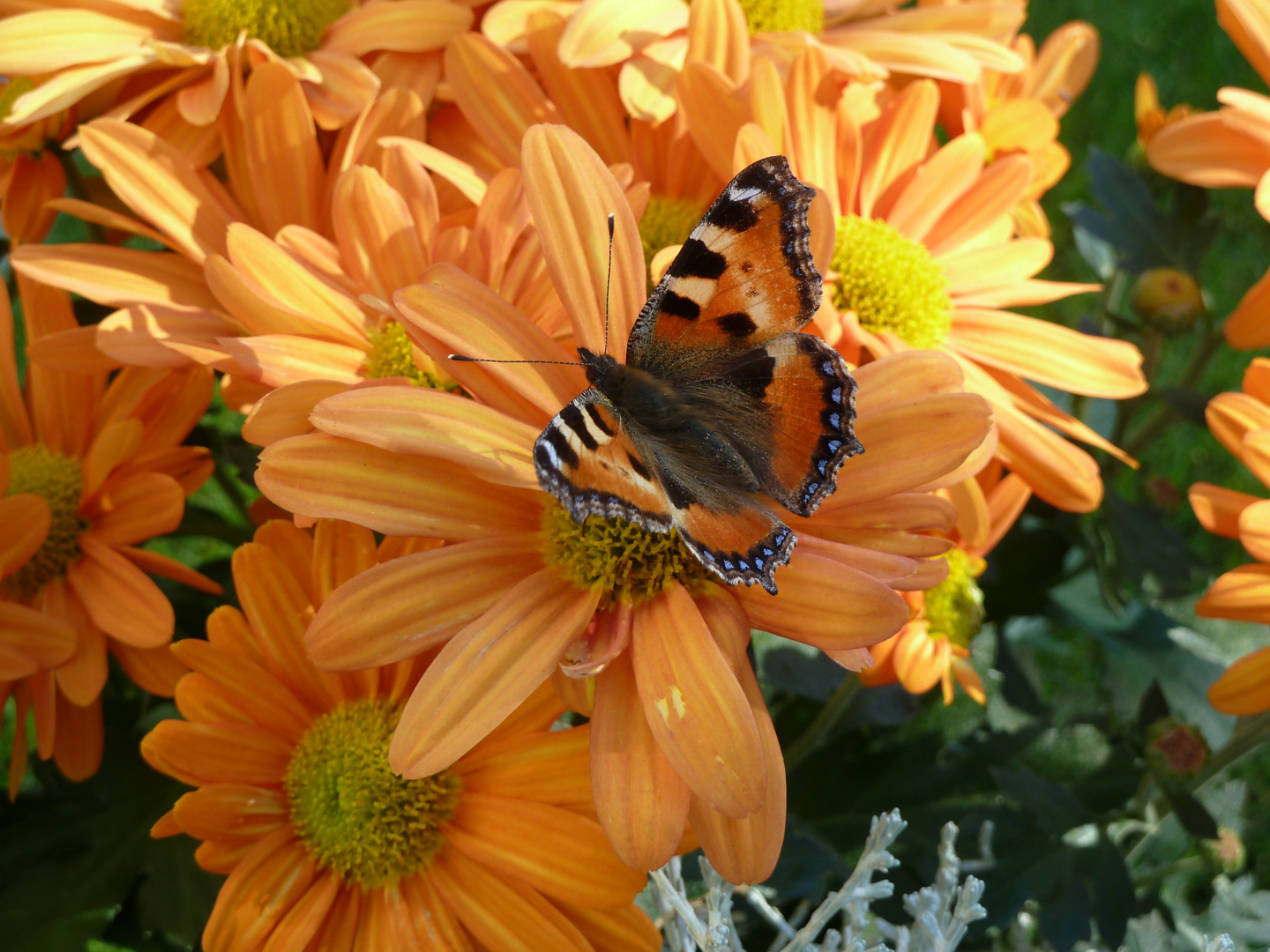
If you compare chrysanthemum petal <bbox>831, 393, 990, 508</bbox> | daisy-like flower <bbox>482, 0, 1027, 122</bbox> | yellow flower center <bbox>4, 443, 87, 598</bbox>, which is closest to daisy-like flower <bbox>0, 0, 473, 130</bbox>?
daisy-like flower <bbox>482, 0, 1027, 122</bbox>

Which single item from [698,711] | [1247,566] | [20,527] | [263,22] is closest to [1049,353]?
[1247,566]

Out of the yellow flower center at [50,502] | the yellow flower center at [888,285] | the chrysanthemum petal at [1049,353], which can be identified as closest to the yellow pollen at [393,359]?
the yellow flower center at [50,502]

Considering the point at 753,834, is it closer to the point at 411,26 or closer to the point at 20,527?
the point at 20,527

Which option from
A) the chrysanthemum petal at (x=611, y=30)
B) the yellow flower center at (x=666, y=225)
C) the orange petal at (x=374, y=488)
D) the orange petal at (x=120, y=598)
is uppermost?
the chrysanthemum petal at (x=611, y=30)

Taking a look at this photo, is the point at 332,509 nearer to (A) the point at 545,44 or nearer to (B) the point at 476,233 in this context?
(B) the point at 476,233

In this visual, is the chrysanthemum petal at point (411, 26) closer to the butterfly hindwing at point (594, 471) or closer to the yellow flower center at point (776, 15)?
the yellow flower center at point (776, 15)

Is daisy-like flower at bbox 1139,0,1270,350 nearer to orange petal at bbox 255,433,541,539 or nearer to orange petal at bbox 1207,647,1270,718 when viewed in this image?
orange petal at bbox 1207,647,1270,718
